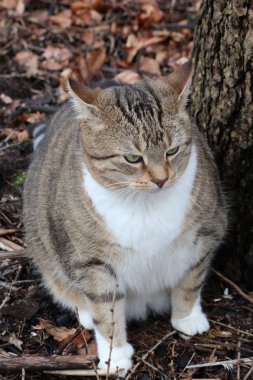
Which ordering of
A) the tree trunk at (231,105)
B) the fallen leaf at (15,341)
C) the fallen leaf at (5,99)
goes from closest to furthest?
the tree trunk at (231,105)
the fallen leaf at (15,341)
the fallen leaf at (5,99)

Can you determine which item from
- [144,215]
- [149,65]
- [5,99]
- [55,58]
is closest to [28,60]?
[55,58]

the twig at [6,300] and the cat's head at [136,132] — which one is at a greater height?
the cat's head at [136,132]

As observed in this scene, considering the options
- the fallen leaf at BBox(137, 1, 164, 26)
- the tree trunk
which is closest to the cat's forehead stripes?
the tree trunk

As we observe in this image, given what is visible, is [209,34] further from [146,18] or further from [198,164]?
[146,18]

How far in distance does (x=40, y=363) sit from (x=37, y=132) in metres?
1.82

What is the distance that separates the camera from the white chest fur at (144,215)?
287cm

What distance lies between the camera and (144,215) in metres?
2.88

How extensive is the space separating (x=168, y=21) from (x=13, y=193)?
234 centimetres

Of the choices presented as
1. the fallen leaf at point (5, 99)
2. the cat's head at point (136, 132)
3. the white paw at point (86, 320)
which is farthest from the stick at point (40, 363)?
the fallen leaf at point (5, 99)

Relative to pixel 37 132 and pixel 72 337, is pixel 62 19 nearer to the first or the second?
pixel 37 132

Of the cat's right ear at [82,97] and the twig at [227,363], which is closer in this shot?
the cat's right ear at [82,97]

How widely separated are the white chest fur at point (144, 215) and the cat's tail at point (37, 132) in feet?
4.16

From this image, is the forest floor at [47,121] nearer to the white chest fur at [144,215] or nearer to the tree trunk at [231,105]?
the tree trunk at [231,105]

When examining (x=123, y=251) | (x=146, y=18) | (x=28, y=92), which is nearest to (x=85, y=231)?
(x=123, y=251)
